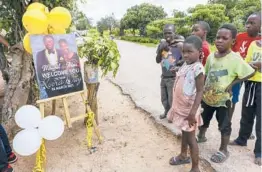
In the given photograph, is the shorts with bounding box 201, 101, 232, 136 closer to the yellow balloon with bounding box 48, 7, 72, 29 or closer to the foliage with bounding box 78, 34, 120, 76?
the foliage with bounding box 78, 34, 120, 76

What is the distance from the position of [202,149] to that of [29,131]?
2033mm

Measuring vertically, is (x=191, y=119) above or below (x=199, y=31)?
below

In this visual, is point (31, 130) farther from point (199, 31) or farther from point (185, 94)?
point (199, 31)

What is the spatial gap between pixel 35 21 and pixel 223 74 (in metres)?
2.07

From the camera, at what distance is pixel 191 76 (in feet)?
7.98

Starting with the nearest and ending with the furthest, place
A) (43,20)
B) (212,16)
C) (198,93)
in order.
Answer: (198,93) < (43,20) < (212,16)

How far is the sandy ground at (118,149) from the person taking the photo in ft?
9.70

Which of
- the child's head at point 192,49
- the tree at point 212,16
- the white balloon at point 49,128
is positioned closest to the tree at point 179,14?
the tree at point 212,16

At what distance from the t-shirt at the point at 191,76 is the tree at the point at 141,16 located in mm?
28346

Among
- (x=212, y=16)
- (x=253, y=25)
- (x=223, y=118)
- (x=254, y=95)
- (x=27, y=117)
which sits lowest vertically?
(x=223, y=118)

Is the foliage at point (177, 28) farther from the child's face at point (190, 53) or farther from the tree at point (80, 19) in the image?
the child's face at point (190, 53)

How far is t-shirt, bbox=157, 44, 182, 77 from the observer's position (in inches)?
140

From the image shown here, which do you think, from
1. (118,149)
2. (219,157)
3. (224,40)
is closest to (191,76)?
(224,40)

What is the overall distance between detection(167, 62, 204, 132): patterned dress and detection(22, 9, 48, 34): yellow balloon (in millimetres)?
1611
